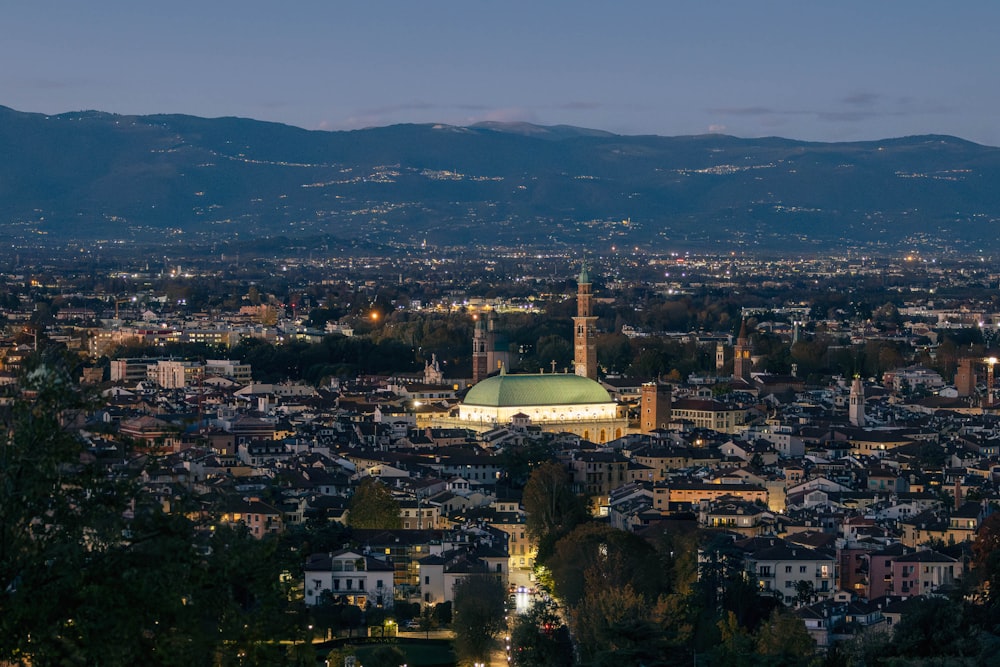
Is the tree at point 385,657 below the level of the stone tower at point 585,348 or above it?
below

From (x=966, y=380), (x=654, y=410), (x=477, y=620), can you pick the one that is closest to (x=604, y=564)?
(x=477, y=620)

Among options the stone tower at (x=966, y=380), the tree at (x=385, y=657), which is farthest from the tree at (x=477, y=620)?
the stone tower at (x=966, y=380)

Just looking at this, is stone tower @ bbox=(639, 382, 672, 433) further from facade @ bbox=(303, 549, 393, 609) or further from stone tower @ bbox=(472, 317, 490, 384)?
facade @ bbox=(303, 549, 393, 609)

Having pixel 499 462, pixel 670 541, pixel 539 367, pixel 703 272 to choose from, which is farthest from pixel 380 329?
pixel 703 272

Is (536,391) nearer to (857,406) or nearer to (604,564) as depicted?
(857,406)

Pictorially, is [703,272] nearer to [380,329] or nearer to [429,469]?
[380,329]

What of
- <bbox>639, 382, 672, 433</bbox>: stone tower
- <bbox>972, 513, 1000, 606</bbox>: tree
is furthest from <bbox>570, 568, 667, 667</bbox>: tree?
<bbox>639, 382, 672, 433</bbox>: stone tower

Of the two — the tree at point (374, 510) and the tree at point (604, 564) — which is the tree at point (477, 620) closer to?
the tree at point (604, 564)
